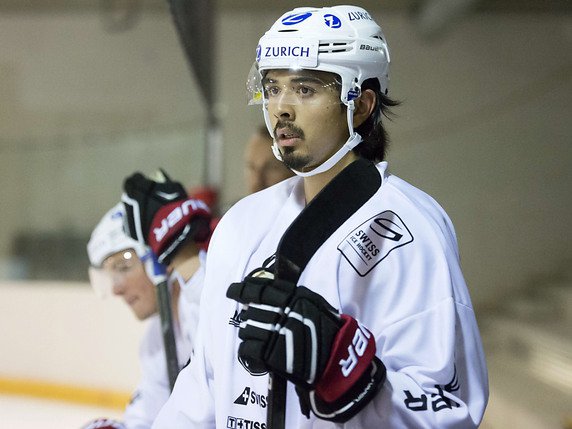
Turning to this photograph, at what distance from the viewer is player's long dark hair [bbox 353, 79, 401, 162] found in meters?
1.19

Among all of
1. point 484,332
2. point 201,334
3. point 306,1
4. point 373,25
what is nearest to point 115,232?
point 306,1

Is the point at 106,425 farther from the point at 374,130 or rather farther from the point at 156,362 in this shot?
the point at 374,130

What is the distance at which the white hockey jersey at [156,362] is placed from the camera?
5.89 ft

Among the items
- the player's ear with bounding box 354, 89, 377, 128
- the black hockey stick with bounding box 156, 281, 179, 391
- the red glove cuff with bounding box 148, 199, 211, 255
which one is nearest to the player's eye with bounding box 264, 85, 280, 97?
the player's ear with bounding box 354, 89, 377, 128

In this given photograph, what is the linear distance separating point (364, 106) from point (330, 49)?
95 millimetres

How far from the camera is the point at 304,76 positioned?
3.74ft

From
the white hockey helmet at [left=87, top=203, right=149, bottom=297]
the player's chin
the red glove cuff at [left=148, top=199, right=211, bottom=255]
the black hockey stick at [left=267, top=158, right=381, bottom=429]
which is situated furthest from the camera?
the white hockey helmet at [left=87, top=203, right=149, bottom=297]

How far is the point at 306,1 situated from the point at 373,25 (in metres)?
0.79

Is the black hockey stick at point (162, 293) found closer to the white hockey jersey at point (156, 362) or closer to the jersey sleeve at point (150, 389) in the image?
the white hockey jersey at point (156, 362)

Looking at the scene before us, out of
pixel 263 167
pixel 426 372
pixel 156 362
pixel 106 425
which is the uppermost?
pixel 426 372

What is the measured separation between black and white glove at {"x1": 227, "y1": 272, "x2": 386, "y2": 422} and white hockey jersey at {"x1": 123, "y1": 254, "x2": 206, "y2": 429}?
0.81 metres

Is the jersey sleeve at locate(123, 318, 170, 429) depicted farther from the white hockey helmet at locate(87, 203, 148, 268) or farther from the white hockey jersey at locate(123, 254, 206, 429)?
the white hockey helmet at locate(87, 203, 148, 268)

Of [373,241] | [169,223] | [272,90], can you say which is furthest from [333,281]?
[169,223]

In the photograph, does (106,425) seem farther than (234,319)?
Yes
